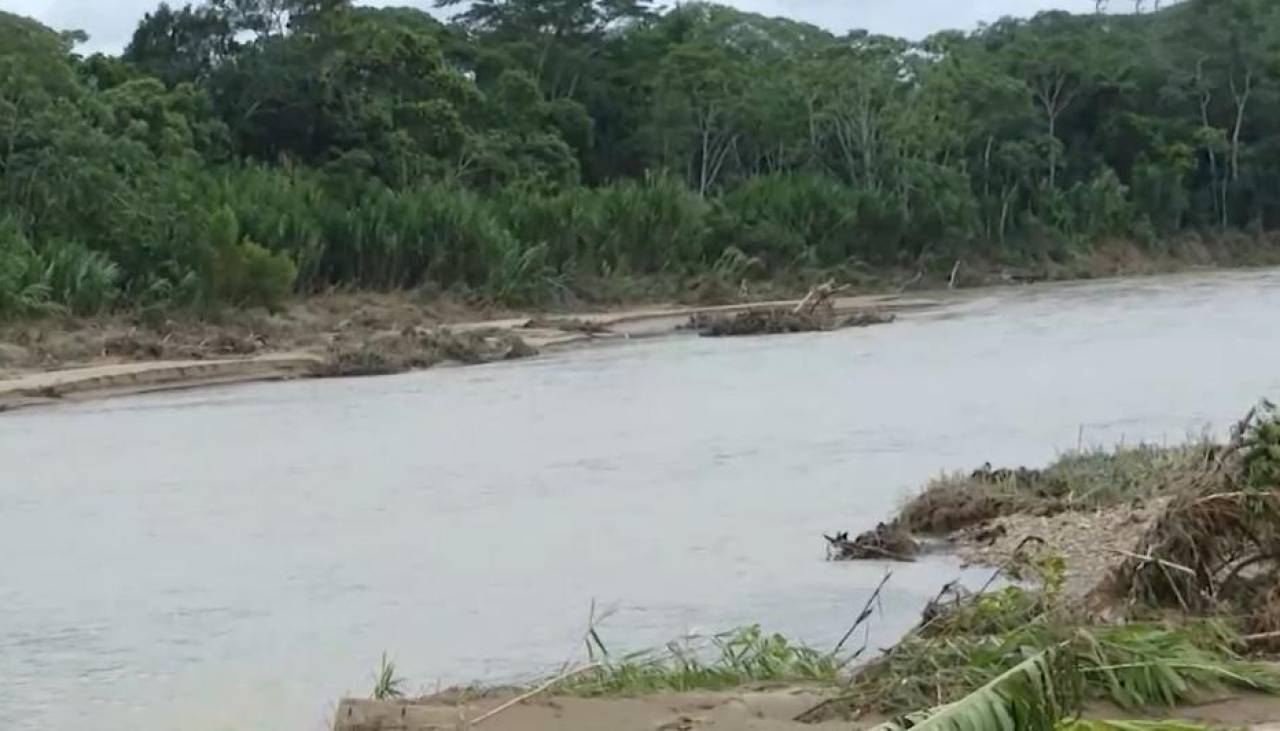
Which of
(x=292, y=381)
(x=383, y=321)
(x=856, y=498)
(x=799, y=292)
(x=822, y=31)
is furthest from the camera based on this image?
(x=822, y=31)

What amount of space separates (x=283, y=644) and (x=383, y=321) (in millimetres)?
21976

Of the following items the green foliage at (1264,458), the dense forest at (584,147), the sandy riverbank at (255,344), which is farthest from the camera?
the dense forest at (584,147)

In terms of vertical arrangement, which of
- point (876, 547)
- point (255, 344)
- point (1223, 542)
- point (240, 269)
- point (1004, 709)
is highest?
point (1004, 709)

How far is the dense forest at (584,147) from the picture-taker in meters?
30.2

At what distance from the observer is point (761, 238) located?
41188mm

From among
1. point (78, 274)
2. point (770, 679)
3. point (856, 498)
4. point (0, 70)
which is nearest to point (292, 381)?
point (78, 274)

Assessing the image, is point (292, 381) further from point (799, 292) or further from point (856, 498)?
point (799, 292)

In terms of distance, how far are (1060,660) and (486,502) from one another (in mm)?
9669

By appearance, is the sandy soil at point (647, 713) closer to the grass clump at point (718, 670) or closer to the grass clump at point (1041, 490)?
the grass clump at point (718, 670)

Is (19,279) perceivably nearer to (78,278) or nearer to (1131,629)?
(78,278)

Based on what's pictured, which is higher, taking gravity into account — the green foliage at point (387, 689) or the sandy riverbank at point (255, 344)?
the green foliage at point (387, 689)

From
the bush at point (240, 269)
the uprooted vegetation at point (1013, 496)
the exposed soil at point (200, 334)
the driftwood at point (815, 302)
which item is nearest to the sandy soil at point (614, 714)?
the uprooted vegetation at point (1013, 496)

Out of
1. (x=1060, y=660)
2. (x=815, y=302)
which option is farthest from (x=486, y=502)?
(x=815, y=302)

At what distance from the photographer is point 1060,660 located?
19.4ft
